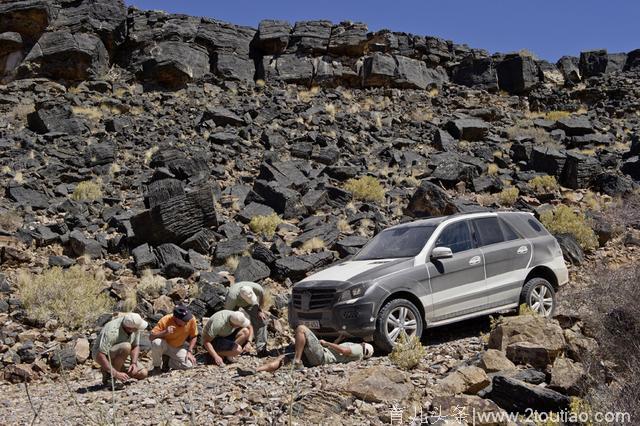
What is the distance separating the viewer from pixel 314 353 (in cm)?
760

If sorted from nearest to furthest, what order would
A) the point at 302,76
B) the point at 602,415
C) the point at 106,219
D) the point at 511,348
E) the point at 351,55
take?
the point at 602,415 < the point at 511,348 < the point at 106,219 < the point at 302,76 < the point at 351,55

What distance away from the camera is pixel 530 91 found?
39.9m

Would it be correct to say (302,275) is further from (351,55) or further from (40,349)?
(351,55)

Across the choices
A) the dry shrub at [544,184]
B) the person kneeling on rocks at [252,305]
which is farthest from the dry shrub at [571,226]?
the person kneeling on rocks at [252,305]

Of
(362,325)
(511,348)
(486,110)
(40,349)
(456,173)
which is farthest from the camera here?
(486,110)

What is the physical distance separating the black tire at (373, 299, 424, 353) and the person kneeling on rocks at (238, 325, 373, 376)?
0.21m

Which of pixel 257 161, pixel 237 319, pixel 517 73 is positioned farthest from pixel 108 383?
pixel 517 73

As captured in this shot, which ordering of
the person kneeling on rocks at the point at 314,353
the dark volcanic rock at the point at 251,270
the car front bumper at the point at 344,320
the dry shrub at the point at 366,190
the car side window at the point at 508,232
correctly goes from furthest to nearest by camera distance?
the dry shrub at the point at 366,190, the dark volcanic rock at the point at 251,270, the car side window at the point at 508,232, the car front bumper at the point at 344,320, the person kneeling on rocks at the point at 314,353

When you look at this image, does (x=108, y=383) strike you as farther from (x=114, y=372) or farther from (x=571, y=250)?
(x=571, y=250)

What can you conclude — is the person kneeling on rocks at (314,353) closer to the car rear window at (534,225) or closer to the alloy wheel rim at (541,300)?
the alloy wheel rim at (541,300)

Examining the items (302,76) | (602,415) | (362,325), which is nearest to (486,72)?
(302,76)

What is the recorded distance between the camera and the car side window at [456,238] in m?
9.35

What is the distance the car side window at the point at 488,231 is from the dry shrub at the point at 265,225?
8218 millimetres

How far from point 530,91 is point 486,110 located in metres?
6.57
